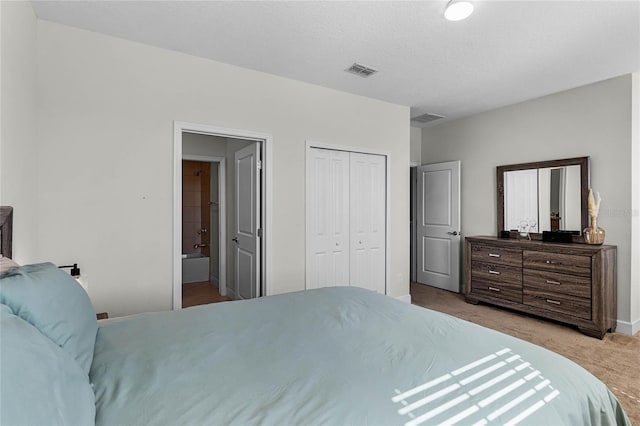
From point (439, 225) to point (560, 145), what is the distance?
197 centimetres

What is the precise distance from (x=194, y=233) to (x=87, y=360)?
208 inches

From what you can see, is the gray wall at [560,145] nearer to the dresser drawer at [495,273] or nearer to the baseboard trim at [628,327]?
the baseboard trim at [628,327]

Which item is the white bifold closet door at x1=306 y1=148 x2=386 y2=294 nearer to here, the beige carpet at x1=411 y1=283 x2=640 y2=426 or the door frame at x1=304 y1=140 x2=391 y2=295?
the door frame at x1=304 y1=140 x2=391 y2=295

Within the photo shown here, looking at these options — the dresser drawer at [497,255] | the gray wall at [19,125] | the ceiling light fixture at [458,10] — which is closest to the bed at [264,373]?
the gray wall at [19,125]

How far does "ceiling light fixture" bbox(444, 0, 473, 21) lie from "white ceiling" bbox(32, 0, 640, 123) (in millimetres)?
66

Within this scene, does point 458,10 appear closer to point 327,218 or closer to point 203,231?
point 327,218

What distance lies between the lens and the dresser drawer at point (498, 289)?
3846 mm

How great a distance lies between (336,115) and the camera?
3.78 metres

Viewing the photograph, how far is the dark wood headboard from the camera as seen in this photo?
1.57 m

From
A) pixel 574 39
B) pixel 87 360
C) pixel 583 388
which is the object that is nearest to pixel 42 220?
pixel 87 360

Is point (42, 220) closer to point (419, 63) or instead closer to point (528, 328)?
point (419, 63)

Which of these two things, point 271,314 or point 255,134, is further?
point 255,134

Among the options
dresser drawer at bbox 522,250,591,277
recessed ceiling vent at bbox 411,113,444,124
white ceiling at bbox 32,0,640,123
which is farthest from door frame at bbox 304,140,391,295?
dresser drawer at bbox 522,250,591,277

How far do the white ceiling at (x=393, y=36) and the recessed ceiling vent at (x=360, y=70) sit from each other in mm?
66
